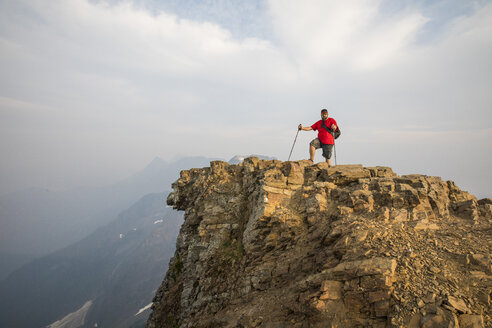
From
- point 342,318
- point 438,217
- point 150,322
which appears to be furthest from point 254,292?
point 150,322

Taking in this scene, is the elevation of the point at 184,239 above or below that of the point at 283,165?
below

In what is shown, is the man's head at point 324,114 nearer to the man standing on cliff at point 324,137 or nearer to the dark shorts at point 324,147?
the man standing on cliff at point 324,137

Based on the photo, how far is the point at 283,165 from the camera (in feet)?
55.9

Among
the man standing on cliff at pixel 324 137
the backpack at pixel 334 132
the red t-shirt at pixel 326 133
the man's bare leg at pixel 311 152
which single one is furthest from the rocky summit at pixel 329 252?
the backpack at pixel 334 132

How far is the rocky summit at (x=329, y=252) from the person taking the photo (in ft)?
24.6

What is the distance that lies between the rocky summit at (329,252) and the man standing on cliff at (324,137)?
2.17 meters

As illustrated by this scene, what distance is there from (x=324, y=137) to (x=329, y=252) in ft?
34.8

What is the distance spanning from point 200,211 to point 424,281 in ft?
48.1

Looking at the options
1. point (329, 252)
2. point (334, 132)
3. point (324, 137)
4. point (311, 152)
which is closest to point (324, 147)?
point (324, 137)

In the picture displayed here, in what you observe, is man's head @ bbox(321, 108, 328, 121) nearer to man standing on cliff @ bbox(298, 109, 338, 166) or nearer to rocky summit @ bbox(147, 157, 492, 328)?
man standing on cliff @ bbox(298, 109, 338, 166)

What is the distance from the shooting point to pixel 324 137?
18.3 m

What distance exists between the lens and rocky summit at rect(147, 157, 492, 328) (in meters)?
7.50

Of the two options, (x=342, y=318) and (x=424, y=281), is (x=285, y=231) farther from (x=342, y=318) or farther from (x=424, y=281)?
(x=424, y=281)

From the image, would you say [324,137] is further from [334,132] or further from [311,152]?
[311,152]
